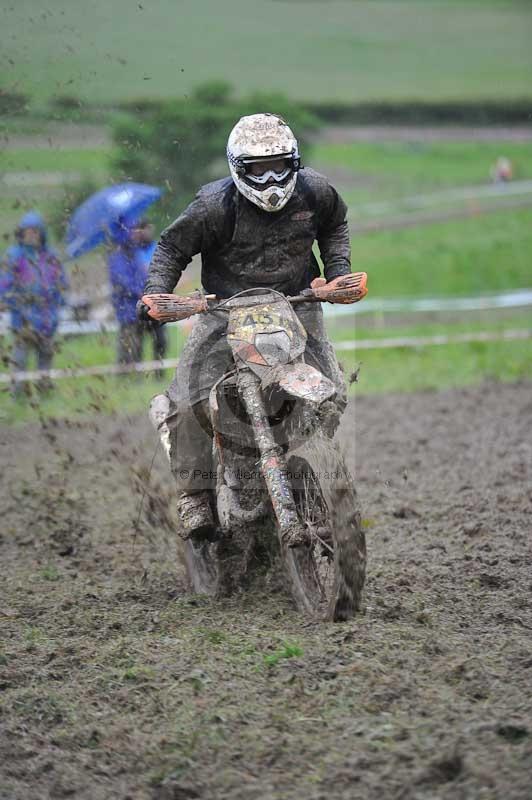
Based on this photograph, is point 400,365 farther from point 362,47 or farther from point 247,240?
point 362,47

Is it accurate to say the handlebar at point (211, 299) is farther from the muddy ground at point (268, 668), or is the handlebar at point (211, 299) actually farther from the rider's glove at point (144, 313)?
the muddy ground at point (268, 668)

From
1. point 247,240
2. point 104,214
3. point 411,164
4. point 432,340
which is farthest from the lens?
point 411,164

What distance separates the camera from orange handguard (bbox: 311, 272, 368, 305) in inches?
253

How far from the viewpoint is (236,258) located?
666cm

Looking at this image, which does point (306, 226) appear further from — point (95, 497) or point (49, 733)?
point (95, 497)

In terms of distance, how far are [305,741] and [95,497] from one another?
583 centimetres

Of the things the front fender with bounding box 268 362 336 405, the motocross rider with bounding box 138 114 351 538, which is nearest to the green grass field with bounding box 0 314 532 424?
the motocross rider with bounding box 138 114 351 538

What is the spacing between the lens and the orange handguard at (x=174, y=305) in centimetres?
636

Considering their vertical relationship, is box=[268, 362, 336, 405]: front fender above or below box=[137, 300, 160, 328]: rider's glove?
below

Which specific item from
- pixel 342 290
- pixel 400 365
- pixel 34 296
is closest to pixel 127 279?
pixel 34 296

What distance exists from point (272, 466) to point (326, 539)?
1.51 feet

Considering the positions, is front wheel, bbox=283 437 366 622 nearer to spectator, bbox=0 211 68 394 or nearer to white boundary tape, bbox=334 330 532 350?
spectator, bbox=0 211 68 394

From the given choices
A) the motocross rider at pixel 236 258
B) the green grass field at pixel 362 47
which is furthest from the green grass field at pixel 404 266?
the green grass field at pixel 362 47

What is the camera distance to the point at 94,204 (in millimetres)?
10328
